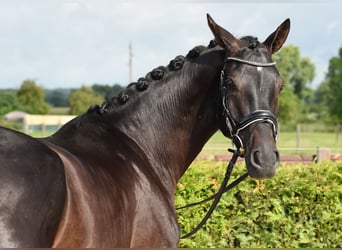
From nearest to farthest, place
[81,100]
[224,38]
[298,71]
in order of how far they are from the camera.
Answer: [224,38]
[81,100]
[298,71]

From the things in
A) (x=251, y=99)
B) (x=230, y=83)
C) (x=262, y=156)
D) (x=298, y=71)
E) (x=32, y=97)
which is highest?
(x=298, y=71)

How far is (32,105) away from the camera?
69938 mm

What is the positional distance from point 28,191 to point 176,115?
1581 millimetres

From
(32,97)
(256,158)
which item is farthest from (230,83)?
(32,97)

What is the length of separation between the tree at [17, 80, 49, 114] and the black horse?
221ft

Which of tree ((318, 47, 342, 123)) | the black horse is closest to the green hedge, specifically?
the black horse

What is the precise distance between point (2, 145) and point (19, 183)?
0.24 meters

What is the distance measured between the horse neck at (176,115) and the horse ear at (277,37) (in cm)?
35

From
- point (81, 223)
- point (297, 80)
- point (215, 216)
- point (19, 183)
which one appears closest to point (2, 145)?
point (19, 183)

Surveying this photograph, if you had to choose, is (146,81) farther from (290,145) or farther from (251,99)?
(290,145)

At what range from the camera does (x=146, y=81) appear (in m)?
3.64

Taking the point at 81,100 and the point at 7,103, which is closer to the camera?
the point at 7,103

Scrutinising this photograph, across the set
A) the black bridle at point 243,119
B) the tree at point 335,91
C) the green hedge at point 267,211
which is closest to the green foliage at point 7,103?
the tree at point 335,91

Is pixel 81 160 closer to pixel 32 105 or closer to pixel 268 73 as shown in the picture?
pixel 268 73
